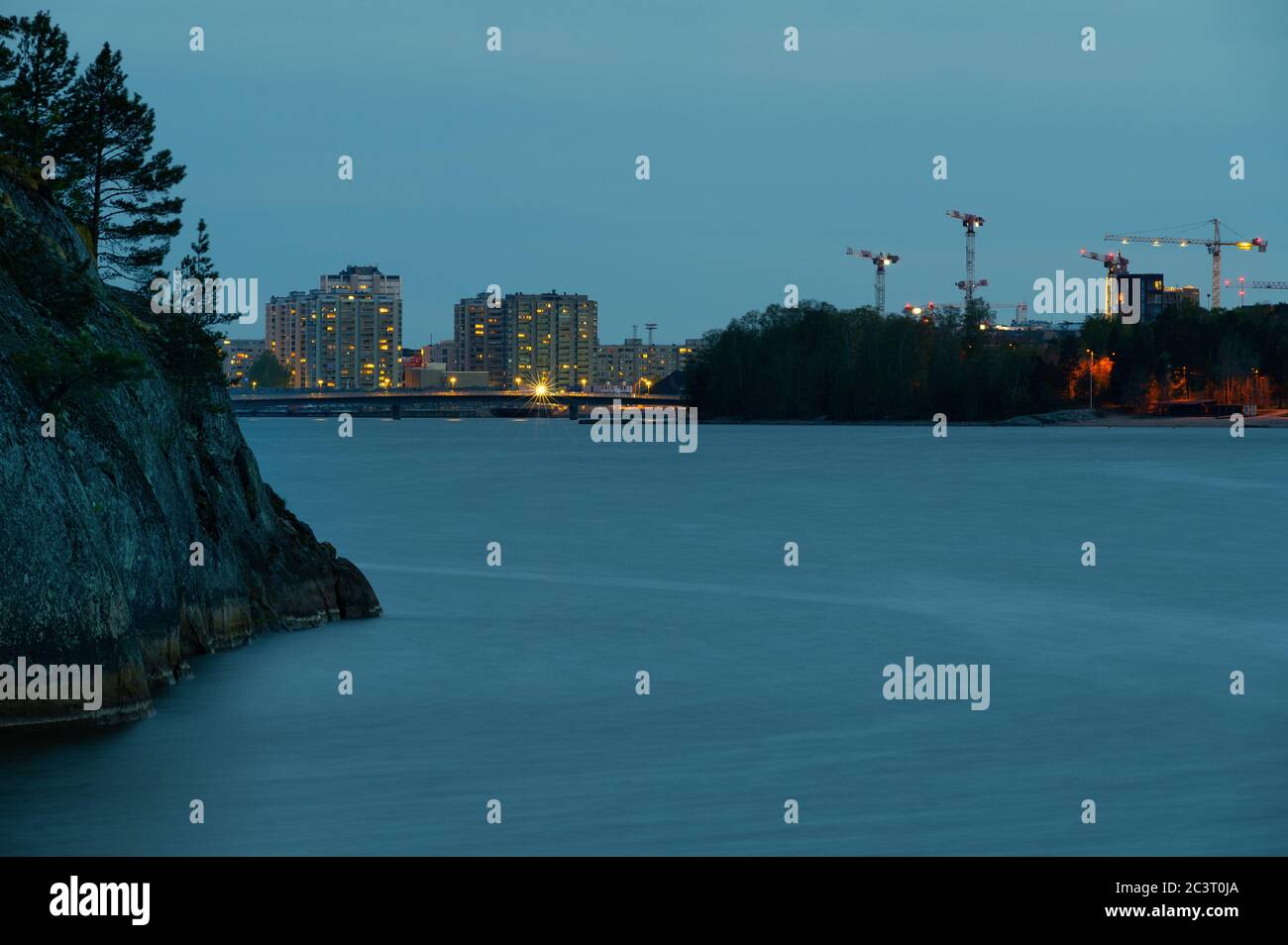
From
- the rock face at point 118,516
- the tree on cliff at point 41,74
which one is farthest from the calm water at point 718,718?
the tree on cliff at point 41,74

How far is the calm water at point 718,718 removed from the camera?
854 inches

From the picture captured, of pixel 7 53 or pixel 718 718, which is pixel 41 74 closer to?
pixel 7 53

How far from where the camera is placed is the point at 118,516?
26203mm

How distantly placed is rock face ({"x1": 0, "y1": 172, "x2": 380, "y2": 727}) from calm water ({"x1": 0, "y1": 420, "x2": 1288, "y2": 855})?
3.39 ft

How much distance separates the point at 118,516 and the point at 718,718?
37.2 ft

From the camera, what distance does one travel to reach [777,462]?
153000mm

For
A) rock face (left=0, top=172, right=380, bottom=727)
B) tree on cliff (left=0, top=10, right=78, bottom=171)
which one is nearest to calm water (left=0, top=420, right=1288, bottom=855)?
rock face (left=0, top=172, right=380, bottom=727)

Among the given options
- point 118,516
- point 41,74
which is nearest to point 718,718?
point 118,516

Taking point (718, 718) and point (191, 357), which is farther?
point (191, 357)

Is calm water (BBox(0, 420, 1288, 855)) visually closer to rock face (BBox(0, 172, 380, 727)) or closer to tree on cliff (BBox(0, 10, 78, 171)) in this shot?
rock face (BBox(0, 172, 380, 727))

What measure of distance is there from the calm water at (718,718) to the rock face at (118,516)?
1033 millimetres

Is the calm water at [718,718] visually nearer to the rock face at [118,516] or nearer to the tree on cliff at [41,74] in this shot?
the rock face at [118,516]
